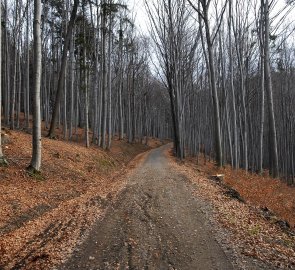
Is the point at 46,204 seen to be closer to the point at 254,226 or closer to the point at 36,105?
the point at 36,105

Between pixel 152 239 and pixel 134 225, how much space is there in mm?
965

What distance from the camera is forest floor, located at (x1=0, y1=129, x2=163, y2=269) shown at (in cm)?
548

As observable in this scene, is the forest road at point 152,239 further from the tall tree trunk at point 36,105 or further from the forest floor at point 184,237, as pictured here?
Result: the tall tree trunk at point 36,105


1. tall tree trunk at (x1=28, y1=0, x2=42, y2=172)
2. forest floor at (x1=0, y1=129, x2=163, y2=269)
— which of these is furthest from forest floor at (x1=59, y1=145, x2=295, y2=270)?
tall tree trunk at (x1=28, y1=0, x2=42, y2=172)

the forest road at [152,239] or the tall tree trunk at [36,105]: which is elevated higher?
the tall tree trunk at [36,105]

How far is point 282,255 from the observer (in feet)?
17.3

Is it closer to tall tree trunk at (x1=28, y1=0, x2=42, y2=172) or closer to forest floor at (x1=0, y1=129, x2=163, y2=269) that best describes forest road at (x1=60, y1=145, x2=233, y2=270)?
forest floor at (x1=0, y1=129, x2=163, y2=269)

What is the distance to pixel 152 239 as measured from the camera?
5992mm

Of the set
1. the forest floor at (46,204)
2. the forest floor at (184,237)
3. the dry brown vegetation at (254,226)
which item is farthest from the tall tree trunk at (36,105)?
the dry brown vegetation at (254,226)

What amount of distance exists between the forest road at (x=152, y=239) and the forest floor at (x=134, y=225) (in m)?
0.02

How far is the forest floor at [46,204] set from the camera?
5.48m

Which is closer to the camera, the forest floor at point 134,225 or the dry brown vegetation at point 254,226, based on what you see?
the forest floor at point 134,225

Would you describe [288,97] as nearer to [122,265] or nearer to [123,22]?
[123,22]

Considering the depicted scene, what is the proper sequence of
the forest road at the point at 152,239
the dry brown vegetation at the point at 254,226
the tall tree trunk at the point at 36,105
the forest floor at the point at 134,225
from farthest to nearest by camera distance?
the tall tree trunk at the point at 36,105 → the dry brown vegetation at the point at 254,226 → the forest floor at the point at 134,225 → the forest road at the point at 152,239
